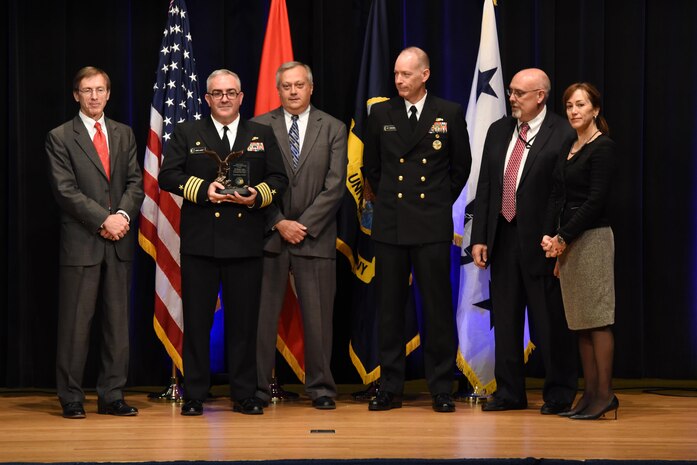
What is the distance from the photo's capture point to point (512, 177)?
539cm

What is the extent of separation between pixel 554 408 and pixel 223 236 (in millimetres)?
1887

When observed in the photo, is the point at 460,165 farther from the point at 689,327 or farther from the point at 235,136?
the point at 689,327

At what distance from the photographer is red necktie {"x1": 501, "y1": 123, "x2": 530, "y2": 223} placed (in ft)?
17.6

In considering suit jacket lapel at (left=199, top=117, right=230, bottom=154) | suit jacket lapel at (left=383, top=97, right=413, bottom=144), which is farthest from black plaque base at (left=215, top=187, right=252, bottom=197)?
suit jacket lapel at (left=383, top=97, right=413, bottom=144)

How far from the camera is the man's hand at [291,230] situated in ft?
17.9

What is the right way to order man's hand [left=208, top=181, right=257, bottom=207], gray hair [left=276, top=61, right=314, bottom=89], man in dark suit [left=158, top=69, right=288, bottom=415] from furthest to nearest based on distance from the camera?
gray hair [left=276, top=61, right=314, bottom=89]
man in dark suit [left=158, top=69, right=288, bottom=415]
man's hand [left=208, top=181, right=257, bottom=207]

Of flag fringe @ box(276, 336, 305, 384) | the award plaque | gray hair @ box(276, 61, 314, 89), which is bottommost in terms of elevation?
flag fringe @ box(276, 336, 305, 384)

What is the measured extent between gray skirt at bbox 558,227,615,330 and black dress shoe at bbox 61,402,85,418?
248 cm

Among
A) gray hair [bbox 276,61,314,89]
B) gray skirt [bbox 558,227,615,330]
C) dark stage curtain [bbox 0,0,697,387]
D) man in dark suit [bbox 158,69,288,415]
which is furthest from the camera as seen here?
dark stage curtain [bbox 0,0,697,387]

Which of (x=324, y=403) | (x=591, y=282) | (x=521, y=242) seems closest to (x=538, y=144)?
(x=521, y=242)

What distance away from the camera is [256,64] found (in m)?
6.61

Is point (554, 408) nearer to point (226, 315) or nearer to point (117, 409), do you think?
point (226, 315)

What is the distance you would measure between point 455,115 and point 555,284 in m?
1.02

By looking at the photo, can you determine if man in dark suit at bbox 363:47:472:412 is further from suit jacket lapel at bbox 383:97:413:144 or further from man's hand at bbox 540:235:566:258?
man's hand at bbox 540:235:566:258
